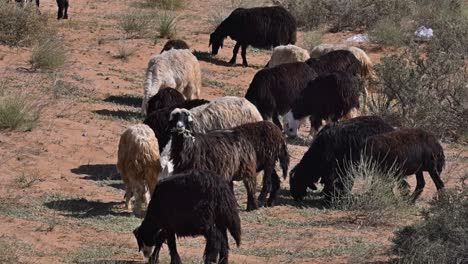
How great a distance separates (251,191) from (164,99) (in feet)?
11.8

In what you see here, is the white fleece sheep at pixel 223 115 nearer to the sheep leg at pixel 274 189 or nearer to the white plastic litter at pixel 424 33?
the sheep leg at pixel 274 189

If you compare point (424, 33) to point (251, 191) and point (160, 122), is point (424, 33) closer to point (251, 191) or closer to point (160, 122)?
point (160, 122)

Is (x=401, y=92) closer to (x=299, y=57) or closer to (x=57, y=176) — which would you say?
(x=299, y=57)

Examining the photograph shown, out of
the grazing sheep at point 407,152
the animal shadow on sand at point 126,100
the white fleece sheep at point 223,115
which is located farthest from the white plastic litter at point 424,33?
the grazing sheep at point 407,152

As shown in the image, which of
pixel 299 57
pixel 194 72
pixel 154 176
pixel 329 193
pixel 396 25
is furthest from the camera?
pixel 396 25

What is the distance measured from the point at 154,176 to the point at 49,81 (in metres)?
7.19

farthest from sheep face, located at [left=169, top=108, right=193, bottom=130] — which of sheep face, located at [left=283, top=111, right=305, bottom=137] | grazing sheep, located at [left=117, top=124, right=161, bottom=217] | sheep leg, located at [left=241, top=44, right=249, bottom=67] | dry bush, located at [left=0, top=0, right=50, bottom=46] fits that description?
sheep leg, located at [left=241, top=44, right=249, bottom=67]

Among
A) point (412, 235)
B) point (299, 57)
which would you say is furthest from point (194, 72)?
point (412, 235)

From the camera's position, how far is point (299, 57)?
21969 mm

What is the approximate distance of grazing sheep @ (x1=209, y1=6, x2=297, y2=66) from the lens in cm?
2478

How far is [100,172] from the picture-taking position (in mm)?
16641

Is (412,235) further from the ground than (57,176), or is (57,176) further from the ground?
(412,235)

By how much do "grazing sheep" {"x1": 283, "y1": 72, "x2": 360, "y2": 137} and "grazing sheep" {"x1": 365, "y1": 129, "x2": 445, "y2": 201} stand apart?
339 centimetres

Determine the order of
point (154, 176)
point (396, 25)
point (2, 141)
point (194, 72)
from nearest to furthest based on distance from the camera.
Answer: point (154, 176), point (2, 141), point (194, 72), point (396, 25)
